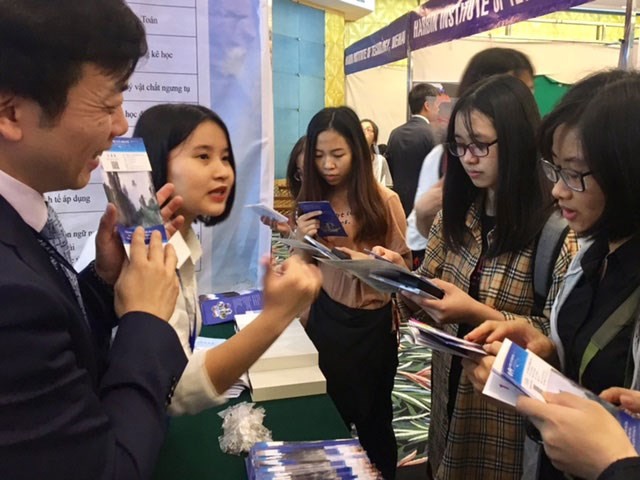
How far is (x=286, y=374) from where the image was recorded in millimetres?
1411

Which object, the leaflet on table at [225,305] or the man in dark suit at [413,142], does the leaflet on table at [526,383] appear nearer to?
the leaflet on table at [225,305]

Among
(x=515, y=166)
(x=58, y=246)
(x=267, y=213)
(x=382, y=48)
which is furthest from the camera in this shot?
(x=382, y=48)

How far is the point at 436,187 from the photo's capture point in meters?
2.29

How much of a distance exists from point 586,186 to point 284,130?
6.64 metres

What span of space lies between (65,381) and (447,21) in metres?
4.01

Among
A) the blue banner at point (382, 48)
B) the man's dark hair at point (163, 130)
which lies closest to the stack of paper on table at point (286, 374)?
the man's dark hair at point (163, 130)

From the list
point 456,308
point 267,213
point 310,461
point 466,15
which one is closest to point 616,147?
point 456,308

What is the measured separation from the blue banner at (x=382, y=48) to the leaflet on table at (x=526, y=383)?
4.55 metres

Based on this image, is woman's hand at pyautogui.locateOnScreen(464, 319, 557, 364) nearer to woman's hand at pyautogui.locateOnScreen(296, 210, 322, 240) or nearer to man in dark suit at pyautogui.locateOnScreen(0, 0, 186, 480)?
man in dark suit at pyautogui.locateOnScreen(0, 0, 186, 480)

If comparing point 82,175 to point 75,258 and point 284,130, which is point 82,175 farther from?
point 284,130

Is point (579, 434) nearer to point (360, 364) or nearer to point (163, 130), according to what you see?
point (163, 130)

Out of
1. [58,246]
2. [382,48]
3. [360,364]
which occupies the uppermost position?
[382,48]

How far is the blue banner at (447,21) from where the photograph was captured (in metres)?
2.91

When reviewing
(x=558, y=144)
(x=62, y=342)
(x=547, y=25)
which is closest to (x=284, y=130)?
(x=547, y=25)
